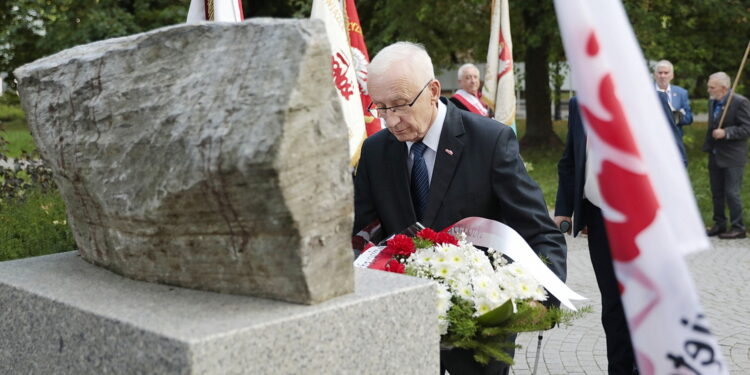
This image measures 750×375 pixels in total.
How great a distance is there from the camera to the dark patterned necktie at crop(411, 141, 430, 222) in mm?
3670

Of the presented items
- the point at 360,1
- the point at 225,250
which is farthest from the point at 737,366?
the point at 360,1

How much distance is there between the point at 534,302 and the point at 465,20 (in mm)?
16975

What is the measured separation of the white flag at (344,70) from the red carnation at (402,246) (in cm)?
399

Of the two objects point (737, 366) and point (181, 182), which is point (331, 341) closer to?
point (181, 182)

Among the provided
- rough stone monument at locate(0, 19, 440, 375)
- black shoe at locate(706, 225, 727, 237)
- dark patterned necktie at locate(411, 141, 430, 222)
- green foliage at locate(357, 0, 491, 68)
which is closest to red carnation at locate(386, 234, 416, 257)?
rough stone monument at locate(0, 19, 440, 375)

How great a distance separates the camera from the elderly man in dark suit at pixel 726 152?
1089 cm

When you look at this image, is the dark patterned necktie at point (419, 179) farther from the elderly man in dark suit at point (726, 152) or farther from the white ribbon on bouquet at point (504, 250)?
the elderly man in dark suit at point (726, 152)

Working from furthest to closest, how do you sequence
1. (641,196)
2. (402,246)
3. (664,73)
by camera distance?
(664,73) < (402,246) < (641,196)

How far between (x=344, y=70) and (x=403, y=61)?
12.9ft

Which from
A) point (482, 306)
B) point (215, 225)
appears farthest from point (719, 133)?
point (215, 225)

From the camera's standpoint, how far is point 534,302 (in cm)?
305

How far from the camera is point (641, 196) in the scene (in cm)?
210

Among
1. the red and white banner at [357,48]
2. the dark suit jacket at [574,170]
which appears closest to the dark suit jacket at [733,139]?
the red and white banner at [357,48]

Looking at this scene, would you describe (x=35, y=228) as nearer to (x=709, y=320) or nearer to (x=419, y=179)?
(x=419, y=179)
